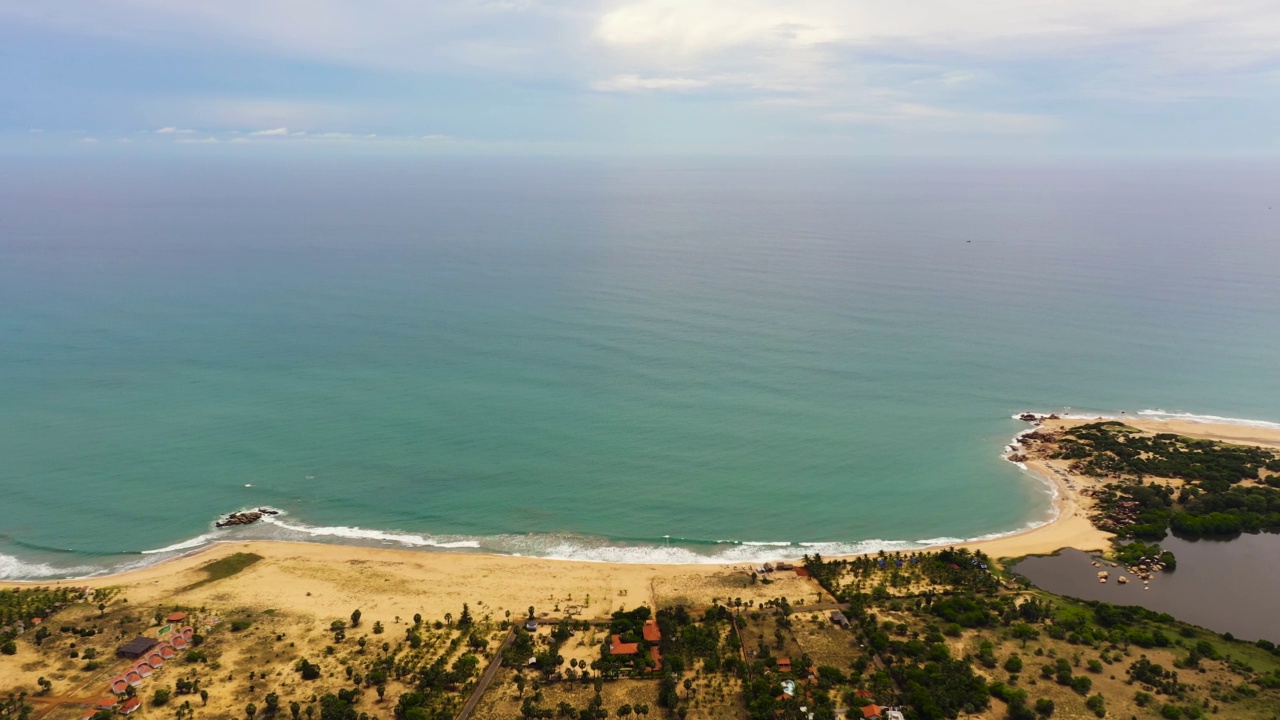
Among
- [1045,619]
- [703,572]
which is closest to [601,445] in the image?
[703,572]

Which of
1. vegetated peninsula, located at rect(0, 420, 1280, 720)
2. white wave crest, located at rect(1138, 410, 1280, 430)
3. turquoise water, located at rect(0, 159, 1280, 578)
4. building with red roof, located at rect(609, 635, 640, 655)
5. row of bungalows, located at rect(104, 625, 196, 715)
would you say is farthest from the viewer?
white wave crest, located at rect(1138, 410, 1280, 430)

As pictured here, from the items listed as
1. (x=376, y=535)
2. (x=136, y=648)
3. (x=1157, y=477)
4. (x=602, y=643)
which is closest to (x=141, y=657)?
(x=136, y=648)

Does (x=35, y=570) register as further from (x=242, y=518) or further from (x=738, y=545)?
(x=738, y=545)

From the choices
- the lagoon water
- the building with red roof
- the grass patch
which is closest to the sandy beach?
the grass patch

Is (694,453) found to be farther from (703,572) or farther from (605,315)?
(605,315)

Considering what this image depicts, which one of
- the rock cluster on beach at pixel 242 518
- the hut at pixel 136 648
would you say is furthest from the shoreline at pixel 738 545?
the hut at pixel 136 648

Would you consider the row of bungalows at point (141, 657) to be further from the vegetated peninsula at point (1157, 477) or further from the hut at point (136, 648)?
the vegetated peninsula at point (1157, 477)

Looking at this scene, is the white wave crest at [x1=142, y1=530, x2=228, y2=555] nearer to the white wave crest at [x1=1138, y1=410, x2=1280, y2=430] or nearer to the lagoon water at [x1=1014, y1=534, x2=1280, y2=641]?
the lagoon water at [x1=1014, y1=534, x2=1280, y2=641]
